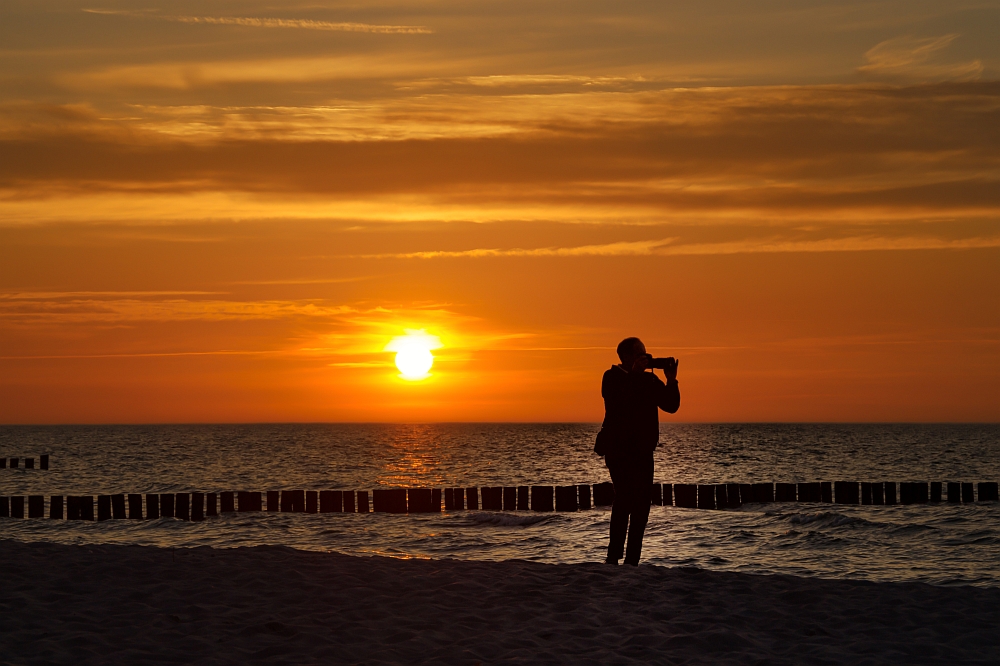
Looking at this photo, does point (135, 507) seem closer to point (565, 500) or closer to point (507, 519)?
point (507, 519)

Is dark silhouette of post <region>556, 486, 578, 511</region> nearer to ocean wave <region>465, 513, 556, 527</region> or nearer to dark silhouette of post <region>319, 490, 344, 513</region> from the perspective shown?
ocean wave <region>465, 513, 556, 527</region>

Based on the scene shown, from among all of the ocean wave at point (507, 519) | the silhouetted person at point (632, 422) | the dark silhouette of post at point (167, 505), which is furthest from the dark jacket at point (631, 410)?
the dark silhouette of post at point (167, 505)

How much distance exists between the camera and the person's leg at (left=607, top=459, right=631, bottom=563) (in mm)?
9898

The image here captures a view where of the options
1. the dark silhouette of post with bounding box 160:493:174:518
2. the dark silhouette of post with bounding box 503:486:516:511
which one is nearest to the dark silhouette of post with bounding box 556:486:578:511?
the dark silhouette of post with bounding box 503:486:516:511

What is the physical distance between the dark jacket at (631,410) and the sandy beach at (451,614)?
135 cm

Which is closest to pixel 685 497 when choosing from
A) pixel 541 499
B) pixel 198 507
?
pixel 541 499

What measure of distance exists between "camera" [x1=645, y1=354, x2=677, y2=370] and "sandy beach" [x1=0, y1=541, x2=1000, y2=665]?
86.2 inches

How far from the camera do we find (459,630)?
7820mm

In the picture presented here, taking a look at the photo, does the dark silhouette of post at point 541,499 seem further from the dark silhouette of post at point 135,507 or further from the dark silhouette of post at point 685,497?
the dark silhouette of post at point 135,507

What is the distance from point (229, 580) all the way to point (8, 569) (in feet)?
7.57

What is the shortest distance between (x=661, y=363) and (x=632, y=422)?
0.71 meters

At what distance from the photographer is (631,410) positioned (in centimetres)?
977

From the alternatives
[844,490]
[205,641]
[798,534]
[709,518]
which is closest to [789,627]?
[205,641]

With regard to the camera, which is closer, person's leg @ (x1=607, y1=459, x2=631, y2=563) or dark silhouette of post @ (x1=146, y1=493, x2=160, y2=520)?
person's leg @ (x1=607, y1=459, x2=631, y2=563)
